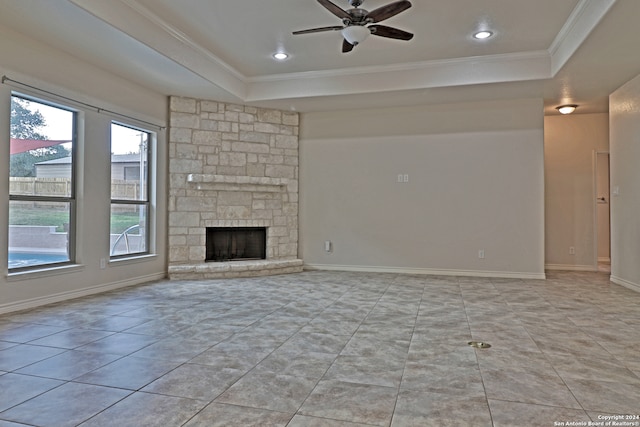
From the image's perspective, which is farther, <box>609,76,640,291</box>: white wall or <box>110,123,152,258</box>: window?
<box>110,123,152,258</box>: window

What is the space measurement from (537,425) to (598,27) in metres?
3.63

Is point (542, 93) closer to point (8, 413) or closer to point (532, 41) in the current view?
point (532, 41)

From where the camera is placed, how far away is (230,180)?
6227mm

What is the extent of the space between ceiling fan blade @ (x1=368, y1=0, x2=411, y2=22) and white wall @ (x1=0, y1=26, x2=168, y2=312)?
3.28 m

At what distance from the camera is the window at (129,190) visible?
207 inches

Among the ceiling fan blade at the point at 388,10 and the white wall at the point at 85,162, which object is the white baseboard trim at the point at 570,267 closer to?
the ceiling fan blade at the point at 388,10

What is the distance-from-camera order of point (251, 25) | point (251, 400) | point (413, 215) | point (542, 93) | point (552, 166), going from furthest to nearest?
point (552, 166) → point (413, 215) → point (542, 93) → point (251, 25) → point (251, 400)

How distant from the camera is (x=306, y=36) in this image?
15.2 ft

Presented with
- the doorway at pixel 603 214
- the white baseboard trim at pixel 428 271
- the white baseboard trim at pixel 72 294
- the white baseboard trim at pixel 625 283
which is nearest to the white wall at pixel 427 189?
the white baseboard trim at pixel 428 271

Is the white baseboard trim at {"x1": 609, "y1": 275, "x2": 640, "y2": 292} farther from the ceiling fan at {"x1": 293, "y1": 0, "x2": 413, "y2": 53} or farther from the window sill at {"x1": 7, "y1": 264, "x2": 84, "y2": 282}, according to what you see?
the window sill at {"x1": 7, "y1": 264, "x2": 84, "y2": 282}

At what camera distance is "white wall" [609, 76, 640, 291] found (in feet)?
16.8

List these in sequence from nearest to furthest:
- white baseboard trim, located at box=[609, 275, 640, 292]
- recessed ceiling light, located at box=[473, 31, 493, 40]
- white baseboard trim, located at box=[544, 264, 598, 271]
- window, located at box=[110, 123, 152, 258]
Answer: recessed ceiling light, located at box=[473, 31, 493, 40] < white baseboard trim, located at box=[609, 275, 640, 292] < window, located at box=[110, 123, 152, 258] < white baseboard trim, located at box=[544, 264, 598, 271]

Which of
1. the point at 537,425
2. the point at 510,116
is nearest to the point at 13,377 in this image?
the point at 537,425

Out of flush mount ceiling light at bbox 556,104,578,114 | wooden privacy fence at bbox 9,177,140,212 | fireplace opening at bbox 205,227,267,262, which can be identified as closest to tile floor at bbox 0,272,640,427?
wooden privacy fence at bbox 9,177,140,212
